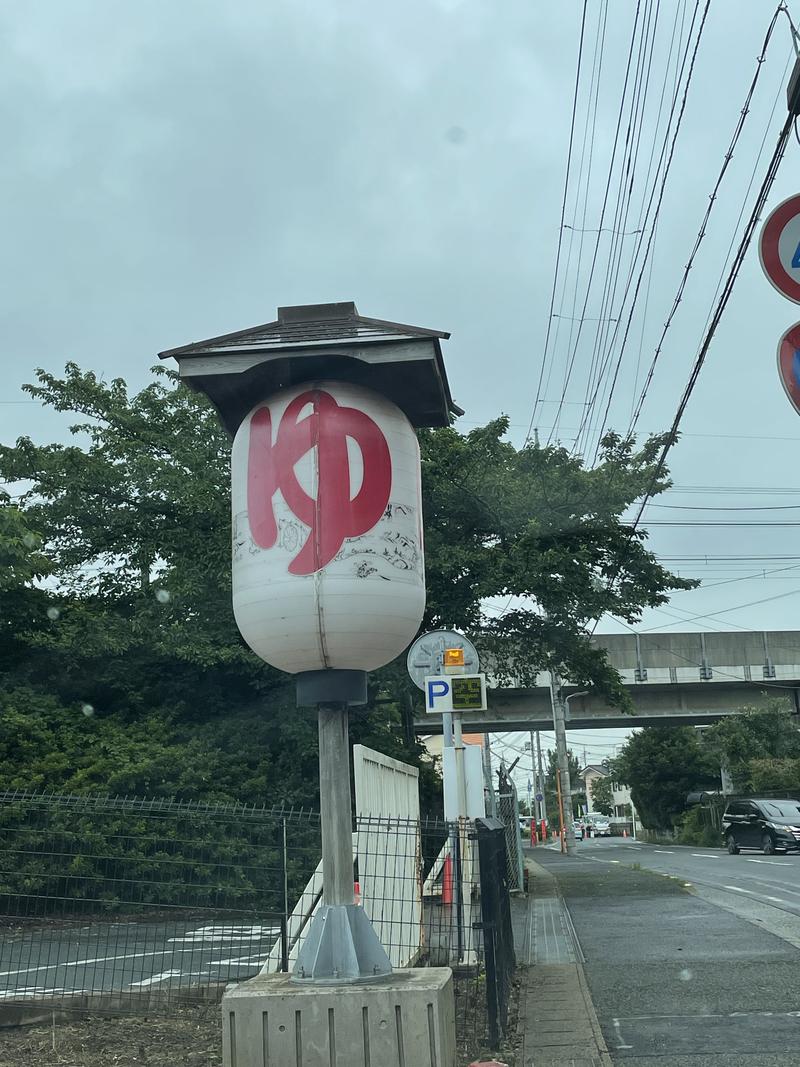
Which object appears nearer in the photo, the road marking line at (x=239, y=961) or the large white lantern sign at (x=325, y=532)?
the large white lantern sign at (x=325, y=532)

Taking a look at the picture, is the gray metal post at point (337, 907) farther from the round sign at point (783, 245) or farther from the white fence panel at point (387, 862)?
the round sign at point (783, 245)

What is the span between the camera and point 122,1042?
654 centimetres

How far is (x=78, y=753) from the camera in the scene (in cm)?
1755

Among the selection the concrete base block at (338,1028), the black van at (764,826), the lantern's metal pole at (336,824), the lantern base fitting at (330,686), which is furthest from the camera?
the black van at (764,826)

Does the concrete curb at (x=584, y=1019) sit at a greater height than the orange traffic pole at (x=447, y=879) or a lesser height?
lesser

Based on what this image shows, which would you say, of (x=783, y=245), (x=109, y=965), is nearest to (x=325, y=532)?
(x=783, y=245)

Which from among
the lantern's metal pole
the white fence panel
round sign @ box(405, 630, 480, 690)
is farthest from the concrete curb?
round sign @ box(405, 630, 480, 690)

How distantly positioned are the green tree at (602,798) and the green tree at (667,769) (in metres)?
101

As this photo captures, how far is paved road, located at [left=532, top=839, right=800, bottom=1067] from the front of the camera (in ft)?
20.3

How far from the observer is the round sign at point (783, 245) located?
5988 mm

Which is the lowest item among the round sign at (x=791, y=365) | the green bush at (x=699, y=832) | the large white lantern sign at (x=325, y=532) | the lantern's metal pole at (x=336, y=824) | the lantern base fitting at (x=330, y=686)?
the green bush at (x=699, y=832)

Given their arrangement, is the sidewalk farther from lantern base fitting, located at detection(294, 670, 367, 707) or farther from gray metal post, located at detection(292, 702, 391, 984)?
lantern base fitting, located at detection(294, 670, 367, 707)

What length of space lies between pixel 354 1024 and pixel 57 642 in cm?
1597

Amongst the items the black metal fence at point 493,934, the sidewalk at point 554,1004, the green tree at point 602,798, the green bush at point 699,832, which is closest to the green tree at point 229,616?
the sidewalk at point 554,1004
